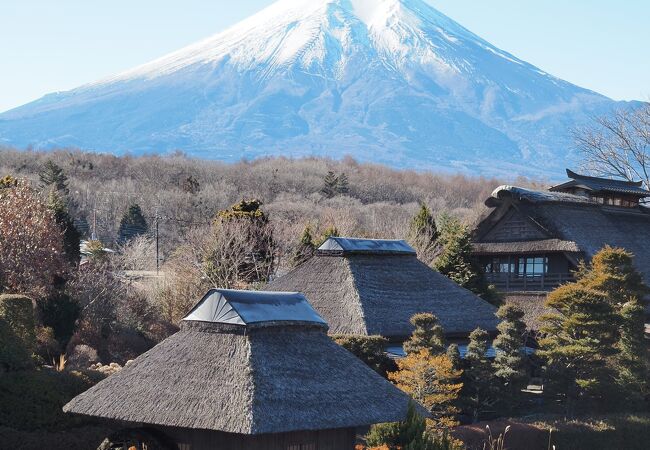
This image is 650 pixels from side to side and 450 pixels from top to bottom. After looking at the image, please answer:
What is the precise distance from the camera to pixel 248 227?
44.5m

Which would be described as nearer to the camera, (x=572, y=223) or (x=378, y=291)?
(x=378, y=291)

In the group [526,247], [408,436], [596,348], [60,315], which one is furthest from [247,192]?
[408,436]

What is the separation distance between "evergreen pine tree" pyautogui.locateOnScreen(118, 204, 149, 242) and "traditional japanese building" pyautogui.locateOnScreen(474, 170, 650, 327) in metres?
32.0

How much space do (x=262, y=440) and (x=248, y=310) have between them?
2599mm

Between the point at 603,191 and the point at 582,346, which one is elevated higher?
the point at 603,191

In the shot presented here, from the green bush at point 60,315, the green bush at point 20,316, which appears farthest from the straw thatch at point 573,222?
the green bush at point 20,316

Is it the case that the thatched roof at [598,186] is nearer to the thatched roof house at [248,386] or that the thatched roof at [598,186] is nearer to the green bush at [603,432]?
the green bush at [603,432]

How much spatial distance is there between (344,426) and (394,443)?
53.6 inches

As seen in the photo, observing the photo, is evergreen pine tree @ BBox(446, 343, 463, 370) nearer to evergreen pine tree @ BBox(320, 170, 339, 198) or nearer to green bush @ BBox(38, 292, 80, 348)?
green bush @ BBox(38, 292, 80, 348)

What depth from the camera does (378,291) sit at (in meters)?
33.2

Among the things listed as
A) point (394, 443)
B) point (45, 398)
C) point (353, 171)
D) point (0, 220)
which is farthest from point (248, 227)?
point (353, 171)

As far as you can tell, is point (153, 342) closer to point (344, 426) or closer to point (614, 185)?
point (344, 426)

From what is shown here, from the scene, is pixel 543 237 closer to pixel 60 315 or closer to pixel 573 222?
pixel 573 222

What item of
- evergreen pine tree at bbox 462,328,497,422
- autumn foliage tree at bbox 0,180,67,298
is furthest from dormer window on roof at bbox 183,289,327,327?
autumn foliage tree at bbox 0,180,67,298
